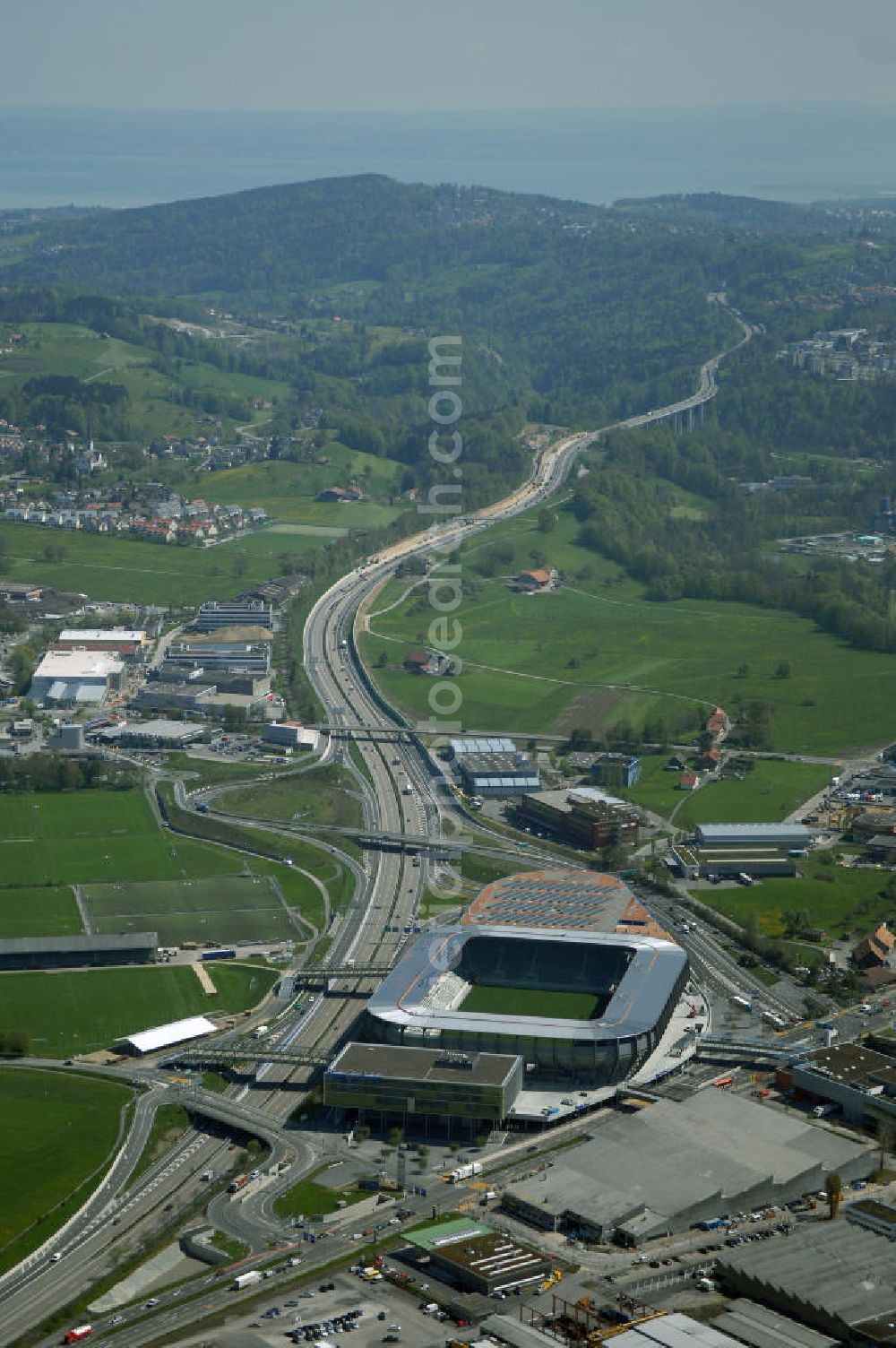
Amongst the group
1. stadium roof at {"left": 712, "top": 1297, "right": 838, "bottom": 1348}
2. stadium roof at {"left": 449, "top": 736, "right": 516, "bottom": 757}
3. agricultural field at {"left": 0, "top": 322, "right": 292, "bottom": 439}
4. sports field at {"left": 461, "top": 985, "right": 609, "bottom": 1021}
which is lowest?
stadium roof at {"left": 449, "top": 736, "right": 516, "bottom": 757}

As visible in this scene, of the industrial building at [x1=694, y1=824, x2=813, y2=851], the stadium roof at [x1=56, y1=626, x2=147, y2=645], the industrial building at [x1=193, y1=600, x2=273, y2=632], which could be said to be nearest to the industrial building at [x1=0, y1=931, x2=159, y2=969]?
the industrial building at [x1=694, y1=824, x2=813, y2=851]

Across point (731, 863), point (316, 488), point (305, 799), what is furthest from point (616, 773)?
point (316, 488)

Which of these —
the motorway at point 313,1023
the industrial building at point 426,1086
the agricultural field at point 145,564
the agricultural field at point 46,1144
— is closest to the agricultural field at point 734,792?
the motorway at point 313,1023

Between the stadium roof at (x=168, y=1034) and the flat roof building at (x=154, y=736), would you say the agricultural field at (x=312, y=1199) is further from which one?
the flat roof building at (x=154, y=736)

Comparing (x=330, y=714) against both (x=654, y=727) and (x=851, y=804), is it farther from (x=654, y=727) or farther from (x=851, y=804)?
(x=851, y=804)

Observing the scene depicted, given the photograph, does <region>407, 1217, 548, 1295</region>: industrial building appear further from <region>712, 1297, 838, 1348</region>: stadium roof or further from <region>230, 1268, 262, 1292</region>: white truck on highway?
<region>712, 1297, 838, 1348</region>: stadium roof

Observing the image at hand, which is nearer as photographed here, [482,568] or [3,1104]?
[3,1104]

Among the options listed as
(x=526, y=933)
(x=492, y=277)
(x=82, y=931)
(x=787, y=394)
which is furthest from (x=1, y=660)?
(x=492, y=277)
